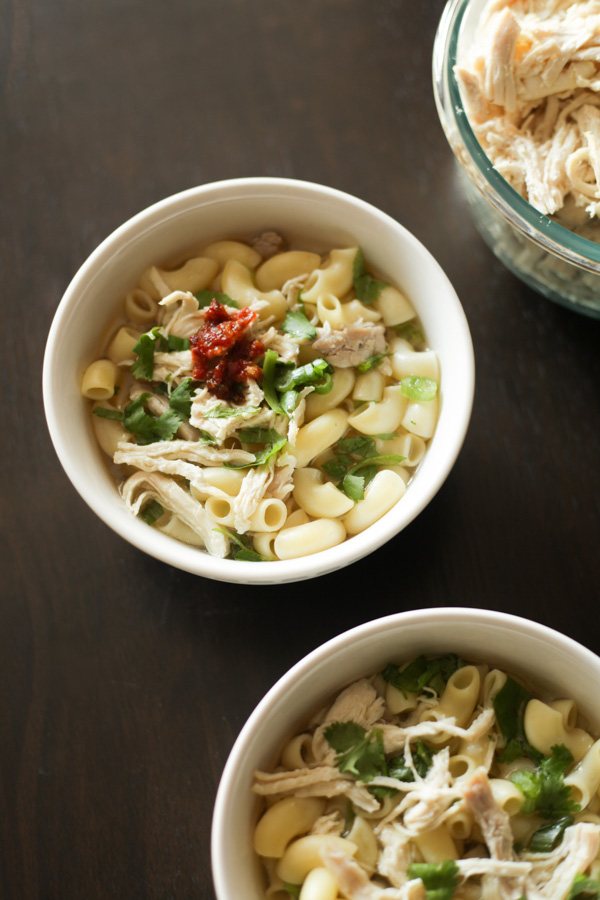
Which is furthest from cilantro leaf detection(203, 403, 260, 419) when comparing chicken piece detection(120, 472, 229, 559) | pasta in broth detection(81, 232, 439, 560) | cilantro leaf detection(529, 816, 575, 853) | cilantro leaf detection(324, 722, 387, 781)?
cilantro leaf detection(529, 816, 575, 853)

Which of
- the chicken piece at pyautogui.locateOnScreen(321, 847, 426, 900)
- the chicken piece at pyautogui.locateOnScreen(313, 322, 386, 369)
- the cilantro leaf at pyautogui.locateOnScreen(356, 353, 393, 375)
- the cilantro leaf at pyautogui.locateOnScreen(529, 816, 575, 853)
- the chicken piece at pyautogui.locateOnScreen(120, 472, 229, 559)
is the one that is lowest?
the chicken piece at pyautogui.locateOnScreen(321, 847, 426, 900)

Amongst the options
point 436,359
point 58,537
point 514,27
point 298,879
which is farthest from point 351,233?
point 298,879

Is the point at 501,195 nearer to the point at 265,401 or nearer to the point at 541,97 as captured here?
the point at 541,97

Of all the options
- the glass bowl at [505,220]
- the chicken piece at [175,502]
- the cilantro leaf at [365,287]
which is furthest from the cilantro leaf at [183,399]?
the glass bowl at [505,220]


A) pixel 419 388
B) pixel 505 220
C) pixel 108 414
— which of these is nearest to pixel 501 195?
pixel 505 220

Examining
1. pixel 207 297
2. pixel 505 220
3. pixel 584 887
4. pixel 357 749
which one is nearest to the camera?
pixel 584 887

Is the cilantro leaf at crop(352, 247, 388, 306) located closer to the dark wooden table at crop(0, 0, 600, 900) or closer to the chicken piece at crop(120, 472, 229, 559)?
the dark wooden table at crop(0, 0, 600, 900)

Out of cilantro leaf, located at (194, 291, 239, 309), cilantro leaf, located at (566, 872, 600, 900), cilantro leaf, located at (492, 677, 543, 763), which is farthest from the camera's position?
cilantro leaf, located at (194, 291, 239, 309)
